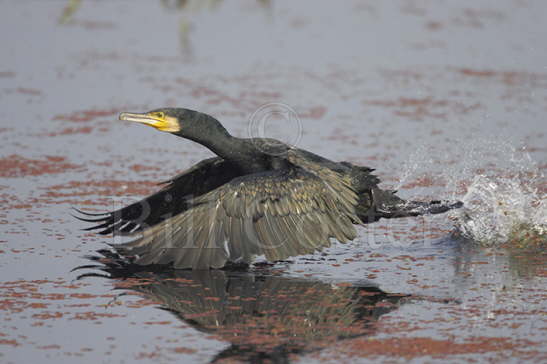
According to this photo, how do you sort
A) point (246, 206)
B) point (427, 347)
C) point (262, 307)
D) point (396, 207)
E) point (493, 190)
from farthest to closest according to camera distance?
point (493, 190)
point (396, 207)
point (246, 206)
point (262, 307)
point (427, 347)

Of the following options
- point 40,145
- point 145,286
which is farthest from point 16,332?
point 40,145

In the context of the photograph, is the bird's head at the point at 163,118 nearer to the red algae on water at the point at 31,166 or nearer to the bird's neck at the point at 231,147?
the bird's neck at the point at 231,147

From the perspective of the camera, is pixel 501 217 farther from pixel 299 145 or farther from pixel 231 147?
pixel 299 145

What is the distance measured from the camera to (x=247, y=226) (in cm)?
647

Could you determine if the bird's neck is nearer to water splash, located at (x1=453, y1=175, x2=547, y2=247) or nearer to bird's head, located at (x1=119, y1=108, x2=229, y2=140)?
bird's head, located at (x1=119, y1=108, x2=229, y2=140)

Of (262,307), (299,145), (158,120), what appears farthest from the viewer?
(299,145)

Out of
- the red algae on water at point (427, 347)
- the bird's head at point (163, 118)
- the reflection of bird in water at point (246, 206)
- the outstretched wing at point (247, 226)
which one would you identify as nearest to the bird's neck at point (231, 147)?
the reflection of bird in water at point (246, 206)

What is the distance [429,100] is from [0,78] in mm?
5698

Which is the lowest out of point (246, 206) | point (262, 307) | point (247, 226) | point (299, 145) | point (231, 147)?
point (262, 307)

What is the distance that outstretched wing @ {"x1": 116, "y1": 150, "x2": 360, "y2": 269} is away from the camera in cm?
641

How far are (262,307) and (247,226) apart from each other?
0.66 meters

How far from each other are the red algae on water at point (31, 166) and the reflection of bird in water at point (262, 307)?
284 centimetres

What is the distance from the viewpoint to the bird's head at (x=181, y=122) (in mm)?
7141

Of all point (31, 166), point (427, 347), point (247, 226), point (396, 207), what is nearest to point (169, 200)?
point (247, 226)
